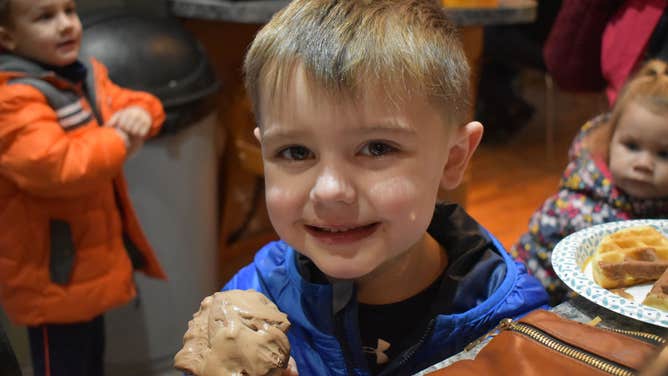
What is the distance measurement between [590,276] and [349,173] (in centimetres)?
41

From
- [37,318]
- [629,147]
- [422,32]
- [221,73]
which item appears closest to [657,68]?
[629,147]

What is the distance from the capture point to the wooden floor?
3.54m

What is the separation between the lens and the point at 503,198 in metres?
3.79

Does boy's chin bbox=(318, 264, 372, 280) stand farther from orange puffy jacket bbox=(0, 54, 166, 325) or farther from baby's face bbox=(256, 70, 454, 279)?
orange puffy jacket bbox=(0, 54, 166, 325)

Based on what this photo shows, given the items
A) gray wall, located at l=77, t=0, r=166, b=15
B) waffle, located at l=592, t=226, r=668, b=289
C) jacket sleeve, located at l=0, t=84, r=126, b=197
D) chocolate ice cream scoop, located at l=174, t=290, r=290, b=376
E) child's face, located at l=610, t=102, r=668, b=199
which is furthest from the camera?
gray wall, located at l=77, t=0, r=166, b=15

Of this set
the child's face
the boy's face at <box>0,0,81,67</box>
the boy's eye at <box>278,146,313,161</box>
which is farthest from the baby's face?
the boy's face at <box>0,0,81,67</box>

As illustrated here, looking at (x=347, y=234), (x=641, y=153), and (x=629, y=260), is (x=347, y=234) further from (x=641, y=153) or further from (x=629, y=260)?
(x=641, y=153)

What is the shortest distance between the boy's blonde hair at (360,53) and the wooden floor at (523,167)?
2.18 metres

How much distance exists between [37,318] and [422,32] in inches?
53.7

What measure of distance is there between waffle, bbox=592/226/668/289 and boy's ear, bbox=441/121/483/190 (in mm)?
238

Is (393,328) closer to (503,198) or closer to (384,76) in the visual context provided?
(384,76)

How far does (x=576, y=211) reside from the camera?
5.17 feet

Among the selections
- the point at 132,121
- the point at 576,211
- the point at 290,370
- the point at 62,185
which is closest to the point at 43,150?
the point at 62,185

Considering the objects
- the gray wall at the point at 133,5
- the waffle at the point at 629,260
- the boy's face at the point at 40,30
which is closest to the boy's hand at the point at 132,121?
the boy's face at the point at 40,30
